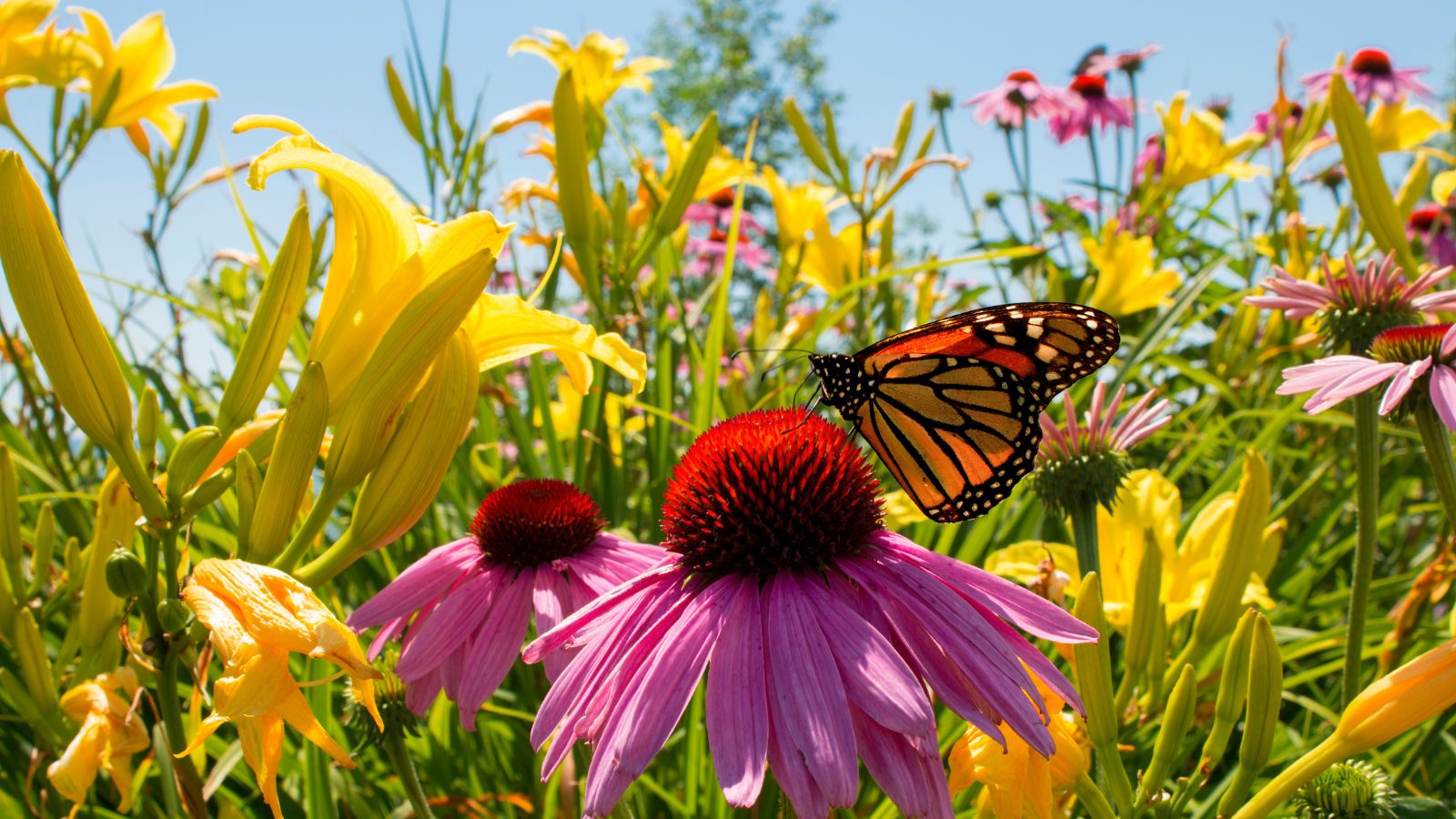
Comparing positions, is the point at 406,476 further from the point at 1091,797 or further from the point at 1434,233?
the point at 1434,233

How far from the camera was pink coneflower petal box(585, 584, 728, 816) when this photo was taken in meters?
0.71

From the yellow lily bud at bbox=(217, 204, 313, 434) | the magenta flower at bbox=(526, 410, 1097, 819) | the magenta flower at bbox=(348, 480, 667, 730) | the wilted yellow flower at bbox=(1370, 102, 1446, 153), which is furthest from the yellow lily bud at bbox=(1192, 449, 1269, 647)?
the wilted yellow flower at bbox=(1370, 102, 1446, 153)

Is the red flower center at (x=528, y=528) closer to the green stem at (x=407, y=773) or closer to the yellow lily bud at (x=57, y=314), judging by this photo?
the green stem at (x=407, y=773)

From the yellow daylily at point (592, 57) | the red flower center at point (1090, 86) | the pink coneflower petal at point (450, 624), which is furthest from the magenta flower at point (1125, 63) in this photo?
the pink coneflower petal at point (450, 624)

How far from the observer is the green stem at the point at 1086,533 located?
3.73 ft

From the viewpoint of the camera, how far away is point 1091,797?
82cm

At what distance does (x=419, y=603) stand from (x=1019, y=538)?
1.18m

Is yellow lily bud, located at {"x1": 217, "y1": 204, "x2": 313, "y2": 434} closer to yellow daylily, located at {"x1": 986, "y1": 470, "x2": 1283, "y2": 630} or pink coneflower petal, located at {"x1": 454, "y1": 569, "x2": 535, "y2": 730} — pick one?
pink coneflower petal, located at {"x1": 454, "y1": 569, "x2": 535, "y2": 730}

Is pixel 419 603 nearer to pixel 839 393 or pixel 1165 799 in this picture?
pixel 839 393

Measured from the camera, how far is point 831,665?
76 centimetres

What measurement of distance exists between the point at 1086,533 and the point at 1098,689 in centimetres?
A: 35

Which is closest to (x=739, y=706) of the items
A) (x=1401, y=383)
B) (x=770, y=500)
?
(x=770, y=500)

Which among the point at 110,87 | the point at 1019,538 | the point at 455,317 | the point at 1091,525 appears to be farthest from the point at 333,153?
the point at 1019,538

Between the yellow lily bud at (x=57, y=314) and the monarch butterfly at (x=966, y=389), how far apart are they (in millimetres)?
862
